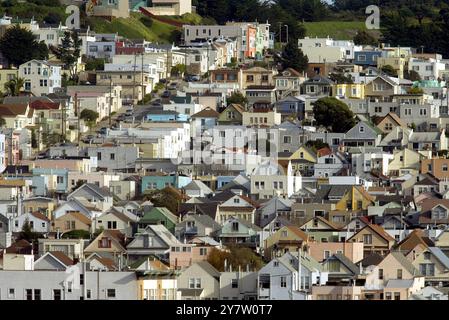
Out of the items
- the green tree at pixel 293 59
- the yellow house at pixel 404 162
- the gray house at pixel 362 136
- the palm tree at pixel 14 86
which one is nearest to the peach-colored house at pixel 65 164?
the yellow house at pixel 404 162

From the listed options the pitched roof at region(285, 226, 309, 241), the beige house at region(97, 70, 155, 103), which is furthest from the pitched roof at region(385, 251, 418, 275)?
the beige house at region(97, 70, 155, 103)

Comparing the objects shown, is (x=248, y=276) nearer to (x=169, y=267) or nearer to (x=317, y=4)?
(x=169, y=267)

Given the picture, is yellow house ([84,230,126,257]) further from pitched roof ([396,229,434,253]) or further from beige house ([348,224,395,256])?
pitched roof ([396,229,434,253])

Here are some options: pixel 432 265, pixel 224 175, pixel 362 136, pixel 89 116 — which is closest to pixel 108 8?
pixel 89 116

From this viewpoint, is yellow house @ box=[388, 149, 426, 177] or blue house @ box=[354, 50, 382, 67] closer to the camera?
yellow house @ box=[388, 149, 426, 177]
